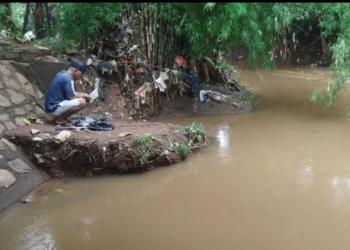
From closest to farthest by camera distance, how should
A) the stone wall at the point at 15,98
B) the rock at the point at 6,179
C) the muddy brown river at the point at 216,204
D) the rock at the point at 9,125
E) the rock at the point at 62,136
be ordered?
the muddy brown river at the point at 216,204, the rock at the point at 6,179, the rock at the point at 62,136, the rock at the point at 9,125, the stone wall at the point at 15,98

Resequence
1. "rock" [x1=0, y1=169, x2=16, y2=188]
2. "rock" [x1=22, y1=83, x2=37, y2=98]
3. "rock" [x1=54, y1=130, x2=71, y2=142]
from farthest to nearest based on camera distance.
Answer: "rock" [x1=22, y1=83, x2=37, y2=98] → "rock" [x1=54, y1=130, x2=71, y2=142] → "rock" [x1=0, y1=169, x2=16, y2=188]

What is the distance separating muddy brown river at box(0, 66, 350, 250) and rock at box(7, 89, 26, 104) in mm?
1614

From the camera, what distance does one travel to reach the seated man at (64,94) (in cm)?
554

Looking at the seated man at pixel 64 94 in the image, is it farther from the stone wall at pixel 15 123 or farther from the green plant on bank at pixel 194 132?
the green plant on bank at pixel 194 132

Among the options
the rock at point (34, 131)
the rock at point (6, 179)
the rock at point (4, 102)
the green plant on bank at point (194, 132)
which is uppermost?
the rock at point (4, 102)

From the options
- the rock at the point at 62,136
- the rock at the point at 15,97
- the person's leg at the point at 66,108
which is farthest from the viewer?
the rock at the point at 15,97

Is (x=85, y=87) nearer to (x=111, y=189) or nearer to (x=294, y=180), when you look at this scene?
(x=111, y=189)

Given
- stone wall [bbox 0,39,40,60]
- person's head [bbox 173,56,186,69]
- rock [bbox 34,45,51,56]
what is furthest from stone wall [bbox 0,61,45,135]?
person's head [bbox 173,56,186,69]

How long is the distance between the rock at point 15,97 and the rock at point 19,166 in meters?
1.25

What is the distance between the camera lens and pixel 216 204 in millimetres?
4371

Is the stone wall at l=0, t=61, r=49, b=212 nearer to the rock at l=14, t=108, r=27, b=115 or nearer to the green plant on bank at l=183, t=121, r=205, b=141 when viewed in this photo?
the rock at l=14, t=108, r=27, b=115

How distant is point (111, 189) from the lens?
485cm

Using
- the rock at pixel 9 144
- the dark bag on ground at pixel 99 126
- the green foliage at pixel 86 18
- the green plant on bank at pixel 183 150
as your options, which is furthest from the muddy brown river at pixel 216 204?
the green foliage at pixel 86 18

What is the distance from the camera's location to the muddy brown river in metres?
3.62
